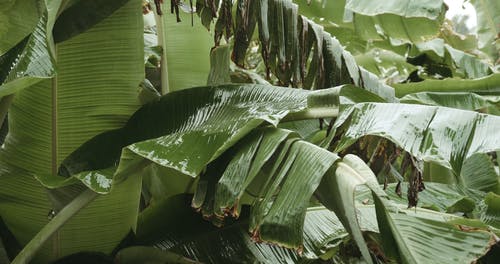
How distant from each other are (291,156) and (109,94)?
23.4 inches

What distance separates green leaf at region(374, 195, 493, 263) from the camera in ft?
3.54

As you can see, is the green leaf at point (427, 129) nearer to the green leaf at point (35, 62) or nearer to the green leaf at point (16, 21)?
the green leaf at point (35, 62)

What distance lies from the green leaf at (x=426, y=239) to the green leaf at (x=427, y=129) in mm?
135

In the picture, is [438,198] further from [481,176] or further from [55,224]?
[55,224]

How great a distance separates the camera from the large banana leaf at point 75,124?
1540 millimetres

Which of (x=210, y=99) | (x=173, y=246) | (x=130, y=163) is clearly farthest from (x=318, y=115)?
(x=173, y=246)

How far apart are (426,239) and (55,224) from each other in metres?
0.85

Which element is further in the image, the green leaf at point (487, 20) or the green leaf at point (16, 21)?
the green leaf at point (487, 20)

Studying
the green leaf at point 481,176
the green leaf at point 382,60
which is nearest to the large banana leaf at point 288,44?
the green leaf at point 481,176

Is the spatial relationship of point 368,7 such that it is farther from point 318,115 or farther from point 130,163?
point 130,163

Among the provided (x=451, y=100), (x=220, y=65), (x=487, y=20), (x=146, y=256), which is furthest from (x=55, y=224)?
(x=487, y=20)

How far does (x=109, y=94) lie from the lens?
157cm

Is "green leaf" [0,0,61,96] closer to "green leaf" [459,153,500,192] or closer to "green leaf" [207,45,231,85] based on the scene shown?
"green leaf" [207,45,231,85]

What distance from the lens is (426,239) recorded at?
1.14 metres
